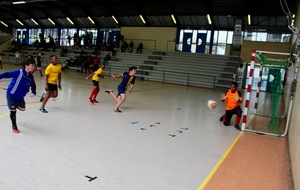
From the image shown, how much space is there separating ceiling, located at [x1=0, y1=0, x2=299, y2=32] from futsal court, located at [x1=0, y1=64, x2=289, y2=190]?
14.5 metres

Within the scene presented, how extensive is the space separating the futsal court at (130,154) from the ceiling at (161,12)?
14.5 m

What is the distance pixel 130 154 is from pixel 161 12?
2250 centimetres

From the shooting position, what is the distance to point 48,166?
149 inches

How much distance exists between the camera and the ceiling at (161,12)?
21.1m

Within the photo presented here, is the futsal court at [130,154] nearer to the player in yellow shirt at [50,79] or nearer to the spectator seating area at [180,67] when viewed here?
the player in yellow shirt at [50,79]

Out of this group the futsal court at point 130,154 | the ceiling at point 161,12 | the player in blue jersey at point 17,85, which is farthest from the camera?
the ceiling at point 161,12

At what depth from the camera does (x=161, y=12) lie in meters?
25.2

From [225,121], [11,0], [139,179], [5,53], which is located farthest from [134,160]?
[5,53]

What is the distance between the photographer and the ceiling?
21.1 metres

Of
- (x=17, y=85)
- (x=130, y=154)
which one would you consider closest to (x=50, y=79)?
(x=17, y=85)

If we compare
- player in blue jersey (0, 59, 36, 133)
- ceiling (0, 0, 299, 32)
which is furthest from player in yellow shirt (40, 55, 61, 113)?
ceiling (0, 0, 299, 32)

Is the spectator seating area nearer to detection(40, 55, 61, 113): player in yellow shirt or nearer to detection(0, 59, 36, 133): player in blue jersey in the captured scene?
detection(40, 55, 61, 113): player in yellow shirt

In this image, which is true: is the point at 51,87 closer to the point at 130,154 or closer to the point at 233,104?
the point at 130,154

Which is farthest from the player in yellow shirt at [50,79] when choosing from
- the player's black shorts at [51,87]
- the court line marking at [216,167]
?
the court line marking at [216,167]
